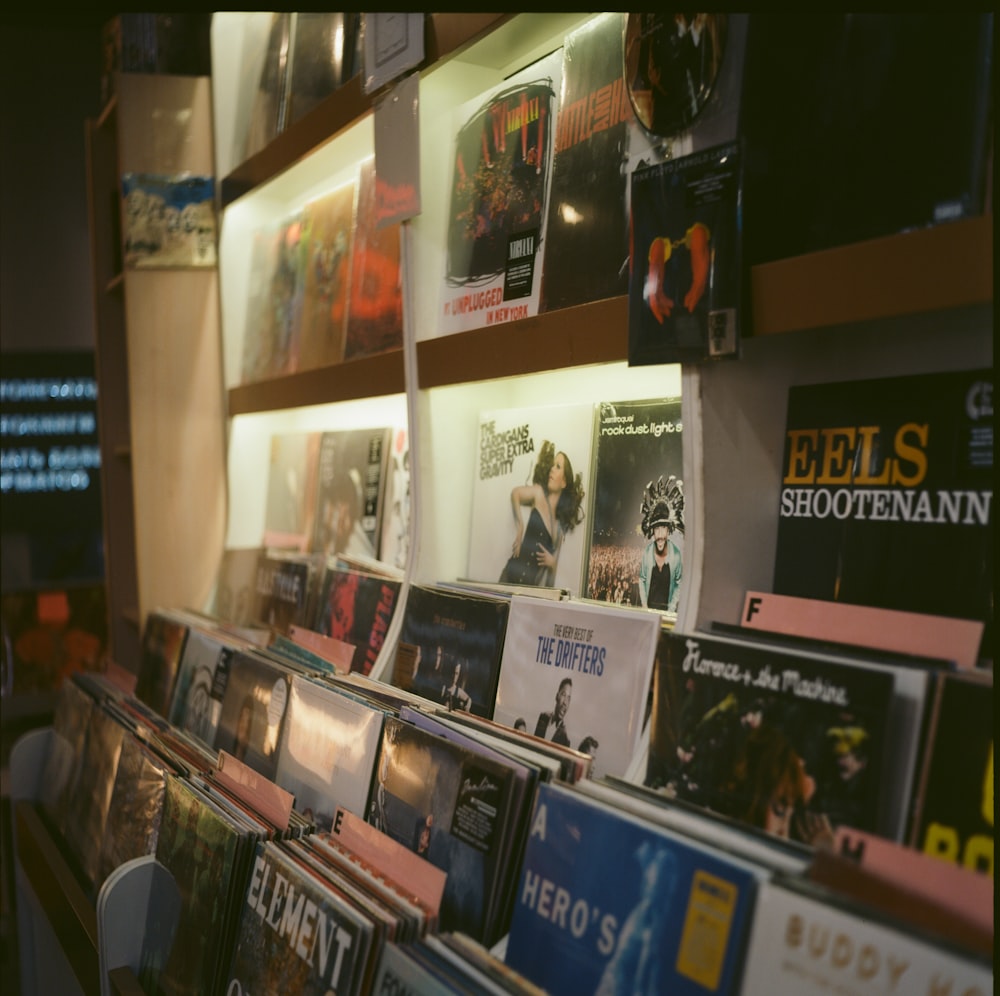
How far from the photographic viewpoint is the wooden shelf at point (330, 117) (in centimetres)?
138

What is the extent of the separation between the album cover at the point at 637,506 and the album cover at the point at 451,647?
162 millimetres

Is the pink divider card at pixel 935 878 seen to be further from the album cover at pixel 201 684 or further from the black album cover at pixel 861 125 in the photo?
the album cover at pixel 201 684

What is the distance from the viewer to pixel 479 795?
3.49 ft

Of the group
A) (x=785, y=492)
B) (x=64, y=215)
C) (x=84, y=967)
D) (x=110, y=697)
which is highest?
(x=64, y=215)

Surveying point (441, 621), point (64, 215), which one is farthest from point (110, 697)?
point (64, 215)

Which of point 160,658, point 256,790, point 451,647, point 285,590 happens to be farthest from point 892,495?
point 160,658

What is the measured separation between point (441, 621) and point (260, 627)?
2.71ft

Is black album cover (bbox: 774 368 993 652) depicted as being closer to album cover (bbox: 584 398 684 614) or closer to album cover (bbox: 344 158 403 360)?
album cover (bbox: 584 398 684 614)

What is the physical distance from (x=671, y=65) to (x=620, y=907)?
851 mm

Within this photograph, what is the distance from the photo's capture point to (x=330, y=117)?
1801 millimetres

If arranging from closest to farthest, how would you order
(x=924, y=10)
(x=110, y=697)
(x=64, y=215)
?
(x=924, y=10) → (x=110, y=697) → (x=64, y=215)

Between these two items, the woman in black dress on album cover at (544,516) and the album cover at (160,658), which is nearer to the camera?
the woman in black dress on album cover at (544,516)

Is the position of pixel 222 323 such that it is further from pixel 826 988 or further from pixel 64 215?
pixel 826 988

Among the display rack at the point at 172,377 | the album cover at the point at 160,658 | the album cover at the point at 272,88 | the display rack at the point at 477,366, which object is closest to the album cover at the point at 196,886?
the display rack at the point at 477,366
